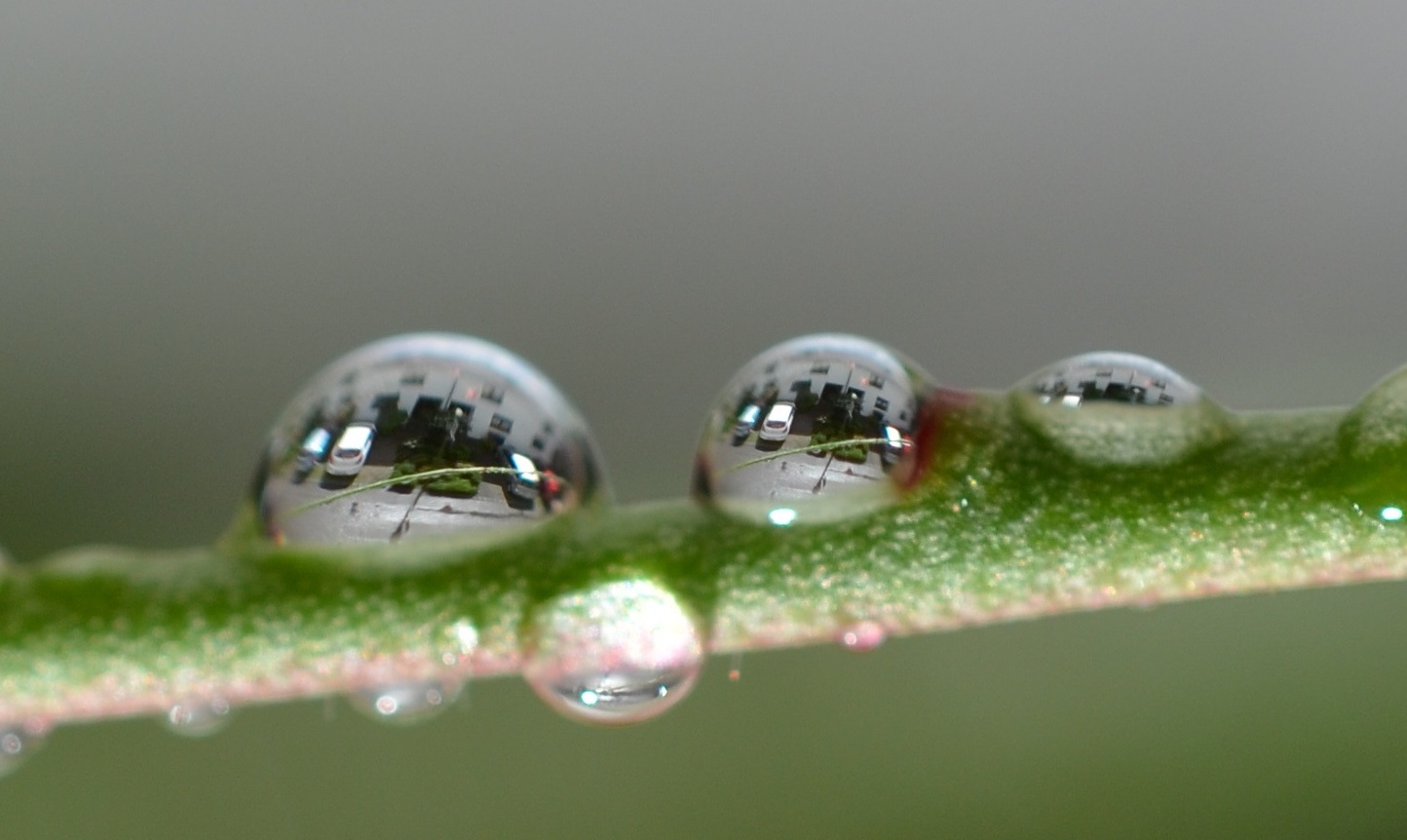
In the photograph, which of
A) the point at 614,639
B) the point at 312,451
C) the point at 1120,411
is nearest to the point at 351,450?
the point at 312,451

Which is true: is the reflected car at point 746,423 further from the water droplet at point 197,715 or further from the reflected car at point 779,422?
the water droplet at point 197,715

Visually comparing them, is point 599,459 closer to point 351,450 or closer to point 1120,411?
point 351,450

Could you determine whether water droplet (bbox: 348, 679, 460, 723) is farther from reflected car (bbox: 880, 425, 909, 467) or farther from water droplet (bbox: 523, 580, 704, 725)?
reflected car (bbox: 880, 425, 909, 467)

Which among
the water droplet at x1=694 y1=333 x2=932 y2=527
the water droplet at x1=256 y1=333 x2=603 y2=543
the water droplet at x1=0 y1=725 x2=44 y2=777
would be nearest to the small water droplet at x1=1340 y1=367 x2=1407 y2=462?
the water droplet at x1=694 y1=333 x2=932 y2=527

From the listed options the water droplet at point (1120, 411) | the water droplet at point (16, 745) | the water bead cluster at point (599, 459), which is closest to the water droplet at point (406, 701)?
the water bead cluster at point (599, 459)

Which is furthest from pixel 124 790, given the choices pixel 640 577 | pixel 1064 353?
pixel 1064 353
